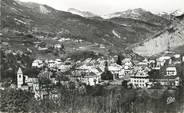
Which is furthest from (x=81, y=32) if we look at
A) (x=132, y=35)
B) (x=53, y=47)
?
(x=53, y=47)

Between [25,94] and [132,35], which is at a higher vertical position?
[132,35]

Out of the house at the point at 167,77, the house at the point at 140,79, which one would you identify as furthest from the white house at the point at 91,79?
the house at the point at 167,77

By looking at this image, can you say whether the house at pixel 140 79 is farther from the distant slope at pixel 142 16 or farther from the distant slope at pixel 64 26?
the distant slope at pixel 142 16

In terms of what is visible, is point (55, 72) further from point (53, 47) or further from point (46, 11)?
point (46, 11)

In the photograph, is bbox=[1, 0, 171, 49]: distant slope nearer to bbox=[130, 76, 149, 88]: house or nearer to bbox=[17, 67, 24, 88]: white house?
bbox=[17, 67, 24, 88]: white house

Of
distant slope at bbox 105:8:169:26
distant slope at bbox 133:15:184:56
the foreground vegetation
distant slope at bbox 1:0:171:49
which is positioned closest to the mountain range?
distant slope at bbox 1:0:171:49

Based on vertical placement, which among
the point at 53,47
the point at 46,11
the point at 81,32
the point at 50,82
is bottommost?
the point at 50,82

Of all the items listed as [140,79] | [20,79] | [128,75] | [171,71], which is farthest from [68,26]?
[140,79]

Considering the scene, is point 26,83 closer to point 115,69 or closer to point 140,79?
point 140,79
